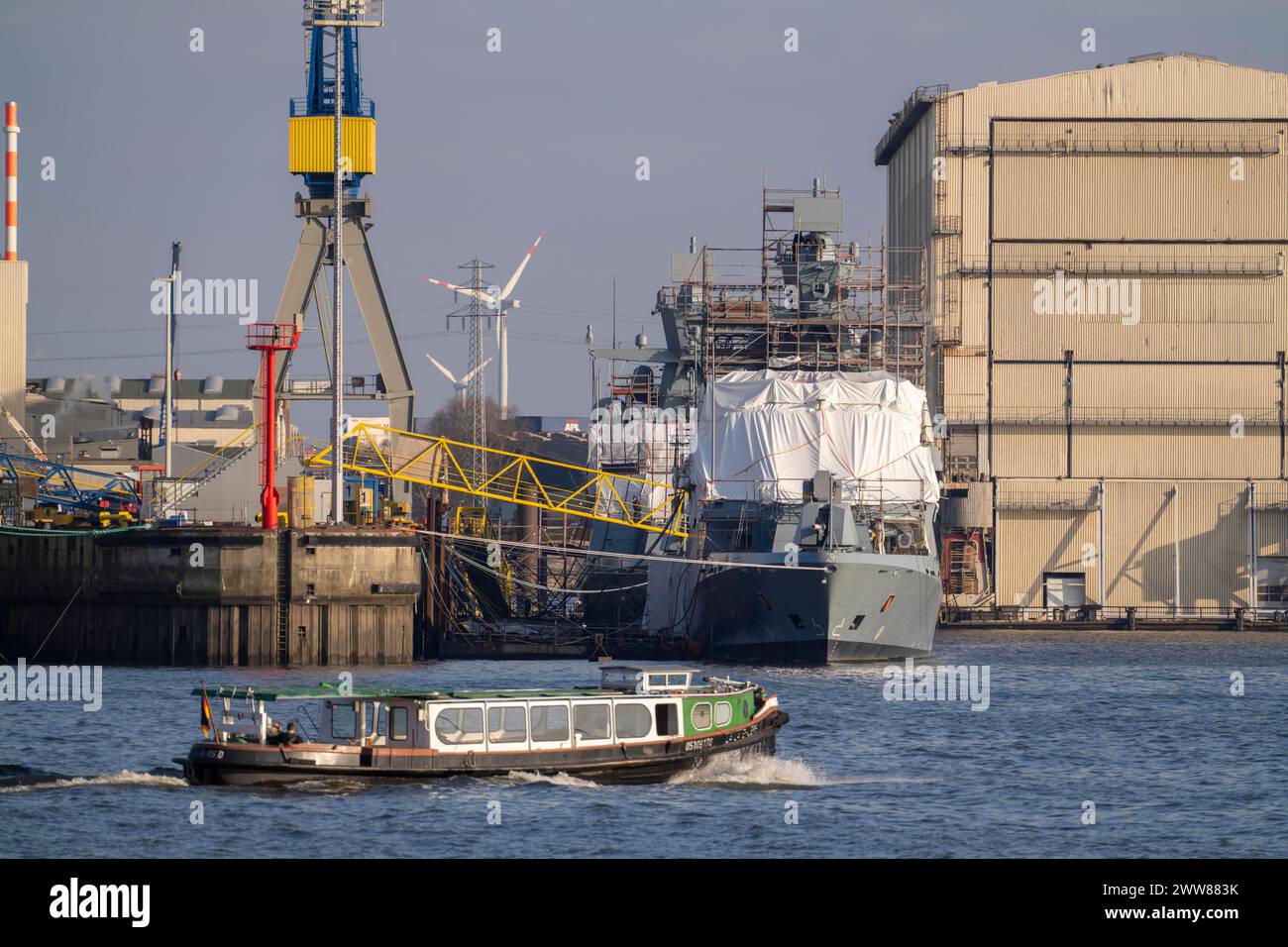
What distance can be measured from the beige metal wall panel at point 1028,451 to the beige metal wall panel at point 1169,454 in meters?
0.93

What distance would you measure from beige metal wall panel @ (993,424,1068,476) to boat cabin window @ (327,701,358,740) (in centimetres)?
7130

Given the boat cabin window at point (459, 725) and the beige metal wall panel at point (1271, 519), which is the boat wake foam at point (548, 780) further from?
the beige metal wall panel at point (1271, 519)

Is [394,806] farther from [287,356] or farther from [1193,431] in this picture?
[1193,431]

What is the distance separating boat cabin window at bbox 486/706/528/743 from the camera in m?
39.1

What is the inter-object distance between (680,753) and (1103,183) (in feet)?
235

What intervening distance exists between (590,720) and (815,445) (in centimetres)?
3870

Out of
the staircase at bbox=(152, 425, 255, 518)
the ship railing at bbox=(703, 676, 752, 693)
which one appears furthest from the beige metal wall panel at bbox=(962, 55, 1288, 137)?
the ship railing at bbox=(703, 676, 752, 693)

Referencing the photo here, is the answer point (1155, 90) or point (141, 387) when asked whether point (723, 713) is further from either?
point (141, 387)

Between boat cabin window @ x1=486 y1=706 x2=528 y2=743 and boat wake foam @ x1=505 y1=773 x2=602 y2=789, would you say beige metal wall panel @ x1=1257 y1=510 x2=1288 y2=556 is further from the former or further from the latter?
boat cabin window @ x1=486 y1=706 x2=528 y2=743

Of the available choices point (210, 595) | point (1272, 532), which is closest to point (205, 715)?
point (210, 595)

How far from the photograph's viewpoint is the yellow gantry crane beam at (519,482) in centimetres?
8138

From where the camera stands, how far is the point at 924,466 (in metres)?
77.1

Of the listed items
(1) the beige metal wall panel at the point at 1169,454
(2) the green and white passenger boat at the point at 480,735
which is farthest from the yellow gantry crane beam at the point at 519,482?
(2) the green and white passenger boat at the point at 480,735

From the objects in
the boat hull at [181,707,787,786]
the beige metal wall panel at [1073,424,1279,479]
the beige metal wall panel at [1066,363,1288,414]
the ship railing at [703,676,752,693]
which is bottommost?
the boat hull at [181,707,787,786]
